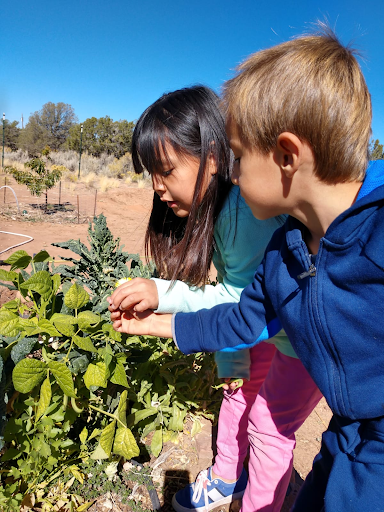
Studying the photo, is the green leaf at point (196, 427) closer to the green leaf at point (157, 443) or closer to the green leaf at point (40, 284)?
the green leaf at point (157, 443)

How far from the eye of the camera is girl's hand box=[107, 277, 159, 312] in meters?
1.07

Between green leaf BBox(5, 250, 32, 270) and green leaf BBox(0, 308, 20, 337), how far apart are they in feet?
0.43

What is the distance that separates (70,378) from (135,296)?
30 cm

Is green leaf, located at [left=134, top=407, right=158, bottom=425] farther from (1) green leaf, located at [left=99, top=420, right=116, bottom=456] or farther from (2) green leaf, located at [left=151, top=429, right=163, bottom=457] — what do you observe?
(1) green leaf, located at [left=99, top=420, right=116, bottom=456]

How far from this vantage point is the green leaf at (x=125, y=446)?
1.00 metres

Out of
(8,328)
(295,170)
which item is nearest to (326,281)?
(295,170)

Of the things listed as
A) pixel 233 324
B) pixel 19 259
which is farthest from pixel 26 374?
pixel 233 324

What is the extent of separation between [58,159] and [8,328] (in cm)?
2074

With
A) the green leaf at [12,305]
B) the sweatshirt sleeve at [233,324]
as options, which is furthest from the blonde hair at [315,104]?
the green leaf at [12,305]

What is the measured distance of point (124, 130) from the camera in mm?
24391

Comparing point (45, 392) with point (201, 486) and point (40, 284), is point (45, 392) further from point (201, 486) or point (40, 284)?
point (201, 486)

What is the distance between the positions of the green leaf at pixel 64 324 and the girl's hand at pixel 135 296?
0.17m

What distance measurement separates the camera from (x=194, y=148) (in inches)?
50.3

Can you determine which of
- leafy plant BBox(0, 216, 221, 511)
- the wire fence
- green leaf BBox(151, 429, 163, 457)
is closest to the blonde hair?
leafy plant BBox(0, 216, 221, 511)
